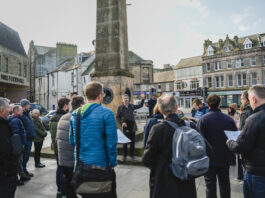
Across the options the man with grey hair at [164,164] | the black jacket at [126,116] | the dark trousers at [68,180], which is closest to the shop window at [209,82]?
the black jacket at [126,116]

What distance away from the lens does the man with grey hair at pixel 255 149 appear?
2559mm

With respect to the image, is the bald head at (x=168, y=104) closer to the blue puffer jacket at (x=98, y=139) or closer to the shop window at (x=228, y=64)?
the blue puffer jacket at (x=98, y=139)

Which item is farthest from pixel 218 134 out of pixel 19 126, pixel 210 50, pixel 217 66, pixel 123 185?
pixel 210 50

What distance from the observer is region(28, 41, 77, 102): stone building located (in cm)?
4550

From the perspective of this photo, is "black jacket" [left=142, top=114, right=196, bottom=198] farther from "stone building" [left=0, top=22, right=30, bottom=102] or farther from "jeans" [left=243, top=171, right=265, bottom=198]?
"stone building" [left=0, top=22, right=30, bottom=102]

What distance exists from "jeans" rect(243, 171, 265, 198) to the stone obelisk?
5732mm

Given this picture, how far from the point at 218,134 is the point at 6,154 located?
3169 mm

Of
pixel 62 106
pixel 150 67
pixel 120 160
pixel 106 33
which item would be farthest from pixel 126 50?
pixel 150 67

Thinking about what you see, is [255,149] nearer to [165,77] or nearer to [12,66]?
[12,66]

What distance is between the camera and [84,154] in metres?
2.58

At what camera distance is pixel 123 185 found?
4875 mm

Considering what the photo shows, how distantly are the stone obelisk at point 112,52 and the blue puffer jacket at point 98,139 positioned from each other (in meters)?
5.38

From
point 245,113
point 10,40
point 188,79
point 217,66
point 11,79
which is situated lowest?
point 245,113

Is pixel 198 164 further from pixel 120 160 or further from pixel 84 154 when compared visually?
pixel 120 160
